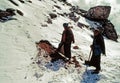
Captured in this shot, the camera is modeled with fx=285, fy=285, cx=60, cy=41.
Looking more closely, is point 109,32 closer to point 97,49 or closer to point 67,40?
point 67,40

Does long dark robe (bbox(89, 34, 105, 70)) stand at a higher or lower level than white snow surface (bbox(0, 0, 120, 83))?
higher

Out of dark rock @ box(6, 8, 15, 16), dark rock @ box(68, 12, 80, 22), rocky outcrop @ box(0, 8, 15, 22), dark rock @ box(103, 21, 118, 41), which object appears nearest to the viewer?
rocky outcrop @ box(0, 8, 15, 22)

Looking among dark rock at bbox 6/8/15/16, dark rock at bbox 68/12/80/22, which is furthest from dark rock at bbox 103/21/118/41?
dark rock at bbox 6/8/15/16

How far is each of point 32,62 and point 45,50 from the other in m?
1.83

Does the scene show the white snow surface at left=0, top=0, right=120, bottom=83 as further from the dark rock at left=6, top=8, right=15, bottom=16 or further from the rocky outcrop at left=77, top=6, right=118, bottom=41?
the rocky outcrop at left=77, top=6, right=118, bottom=41

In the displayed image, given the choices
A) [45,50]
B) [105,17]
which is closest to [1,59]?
[45,50]

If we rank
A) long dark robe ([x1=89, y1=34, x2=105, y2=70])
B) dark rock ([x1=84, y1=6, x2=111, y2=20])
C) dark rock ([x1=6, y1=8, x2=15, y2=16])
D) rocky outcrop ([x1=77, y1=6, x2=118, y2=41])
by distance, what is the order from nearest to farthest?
1. long dark robe ([x1=89, y1=34, x2=105, y2=70])
2. dark rock ([x1=6, y1=8, x2=15, y2=16])
3. rocky outcrop ([x1=77, y1=6, x2=118, y2=41])
4. dark rock ([x1=84, y1=6, x2=111, y2=20])

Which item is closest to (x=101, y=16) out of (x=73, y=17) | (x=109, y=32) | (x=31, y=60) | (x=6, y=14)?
(x=109, y=32)

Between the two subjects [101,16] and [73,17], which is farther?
[101,16]

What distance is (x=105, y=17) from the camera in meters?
32.3

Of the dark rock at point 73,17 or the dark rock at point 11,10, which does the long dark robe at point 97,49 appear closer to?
the dark rock at point 11,10

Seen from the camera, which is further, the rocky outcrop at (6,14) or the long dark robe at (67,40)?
the rocky outcrop at (6,14)

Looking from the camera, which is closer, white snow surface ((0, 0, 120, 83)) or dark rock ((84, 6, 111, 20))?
white snow surface ((0, 0, 120, 83))

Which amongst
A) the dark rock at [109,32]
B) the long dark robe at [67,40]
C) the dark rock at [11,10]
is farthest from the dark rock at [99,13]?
the long dark robe at [67,40]
